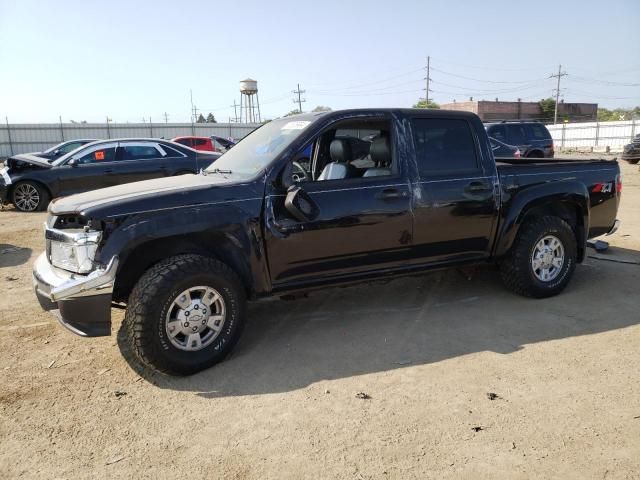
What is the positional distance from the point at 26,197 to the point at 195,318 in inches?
368

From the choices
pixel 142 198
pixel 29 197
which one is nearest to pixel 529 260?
pixel 142 198

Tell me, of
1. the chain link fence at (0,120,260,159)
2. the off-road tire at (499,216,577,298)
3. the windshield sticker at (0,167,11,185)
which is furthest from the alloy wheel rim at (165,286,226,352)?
the chain link fence at (0,120,260,159)

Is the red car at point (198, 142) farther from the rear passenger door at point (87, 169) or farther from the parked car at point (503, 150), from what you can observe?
the parked car at point (503, 150)

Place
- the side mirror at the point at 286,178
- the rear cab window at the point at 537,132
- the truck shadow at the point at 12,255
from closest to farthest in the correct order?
the side mirror at the point at 286,178
the truck shadow at the point at 12,255
the rear cab window at the point at 537,132

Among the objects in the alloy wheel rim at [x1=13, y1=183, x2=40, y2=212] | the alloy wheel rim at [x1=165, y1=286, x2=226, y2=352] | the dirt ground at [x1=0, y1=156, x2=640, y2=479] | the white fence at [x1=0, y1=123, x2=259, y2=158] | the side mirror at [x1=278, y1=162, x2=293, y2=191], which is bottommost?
the dirt ground at [x1=0, y1=156, x2=640, y2=479]

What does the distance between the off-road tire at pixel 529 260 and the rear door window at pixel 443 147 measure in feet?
2.87

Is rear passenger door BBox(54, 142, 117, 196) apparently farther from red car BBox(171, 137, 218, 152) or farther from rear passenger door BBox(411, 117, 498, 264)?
red car BBox(171, 137, 218, 152)

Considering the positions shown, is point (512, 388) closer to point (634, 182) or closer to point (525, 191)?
point (525, 191)

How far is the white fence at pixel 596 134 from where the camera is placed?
37.6 meters

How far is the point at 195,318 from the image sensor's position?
12.1 ft

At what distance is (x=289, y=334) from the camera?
447 cm

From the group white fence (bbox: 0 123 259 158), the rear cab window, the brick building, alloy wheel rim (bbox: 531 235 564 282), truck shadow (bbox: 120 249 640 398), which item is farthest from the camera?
the brick building

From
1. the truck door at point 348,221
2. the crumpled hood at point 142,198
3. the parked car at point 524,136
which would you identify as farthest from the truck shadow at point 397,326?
the parked car at point 524,136

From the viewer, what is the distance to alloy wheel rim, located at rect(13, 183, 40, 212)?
36.4 feet
